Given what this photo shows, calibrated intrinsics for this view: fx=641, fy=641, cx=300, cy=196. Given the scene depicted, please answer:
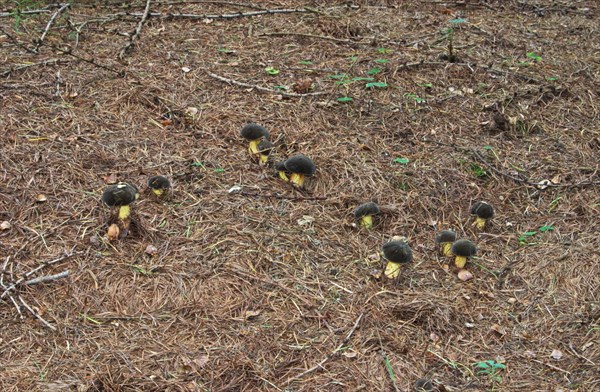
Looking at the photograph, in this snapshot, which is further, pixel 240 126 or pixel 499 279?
pixel 240 126

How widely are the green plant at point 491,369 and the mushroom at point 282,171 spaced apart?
204cm

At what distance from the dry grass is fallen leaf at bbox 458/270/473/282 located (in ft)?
0.17

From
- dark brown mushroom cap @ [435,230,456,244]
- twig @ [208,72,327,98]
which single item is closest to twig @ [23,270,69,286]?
dark brown mushroom cap @ [435,230,456,244]

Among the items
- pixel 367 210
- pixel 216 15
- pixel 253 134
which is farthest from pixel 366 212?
pixel 216 15

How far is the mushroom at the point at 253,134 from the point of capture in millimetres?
5086

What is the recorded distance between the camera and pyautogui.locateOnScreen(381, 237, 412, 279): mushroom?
4.14 metres

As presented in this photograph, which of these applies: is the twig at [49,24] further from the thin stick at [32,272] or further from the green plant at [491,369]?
the green plant at [491,369]

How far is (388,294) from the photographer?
4152 mm

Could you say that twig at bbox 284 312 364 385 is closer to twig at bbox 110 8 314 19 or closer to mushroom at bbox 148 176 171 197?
mushroom at bbox 148 176 171 197

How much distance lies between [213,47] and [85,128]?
2.01m

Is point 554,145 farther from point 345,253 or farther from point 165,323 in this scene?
point 165,323

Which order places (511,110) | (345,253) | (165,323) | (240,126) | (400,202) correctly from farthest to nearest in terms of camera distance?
(511,110) → (240,126) → (400,202) → (345,253) → (165,323)

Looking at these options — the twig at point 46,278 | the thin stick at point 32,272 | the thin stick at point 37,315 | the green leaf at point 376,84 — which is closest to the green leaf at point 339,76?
the green leaf at point 376,84

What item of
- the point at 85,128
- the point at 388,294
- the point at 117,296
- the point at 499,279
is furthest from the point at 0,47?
the point at 499,279
